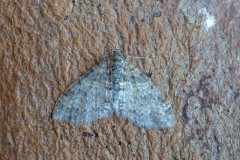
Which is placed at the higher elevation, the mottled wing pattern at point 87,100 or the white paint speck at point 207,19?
the white paint speck at point 207,19

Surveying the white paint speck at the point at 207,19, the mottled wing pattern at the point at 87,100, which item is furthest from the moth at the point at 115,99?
the white paint speck at the point at 207,19

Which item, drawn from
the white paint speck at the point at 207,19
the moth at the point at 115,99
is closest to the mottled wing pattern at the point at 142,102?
the moth at the point at 115,99

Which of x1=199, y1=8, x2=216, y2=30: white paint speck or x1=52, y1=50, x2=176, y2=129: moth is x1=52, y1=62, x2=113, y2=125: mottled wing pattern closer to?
x1=52, y1=50, x2=176, y2=129: moth

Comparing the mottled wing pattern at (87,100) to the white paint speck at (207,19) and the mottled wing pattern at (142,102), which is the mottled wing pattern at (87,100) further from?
the white paint speck at (207,19)

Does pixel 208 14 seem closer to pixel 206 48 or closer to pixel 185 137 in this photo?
pixel 206 48

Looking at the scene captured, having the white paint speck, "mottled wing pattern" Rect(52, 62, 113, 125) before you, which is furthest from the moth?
the white paint speck

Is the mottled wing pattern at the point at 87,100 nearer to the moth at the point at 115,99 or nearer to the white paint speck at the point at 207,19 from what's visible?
the moth at the point at 115,99
